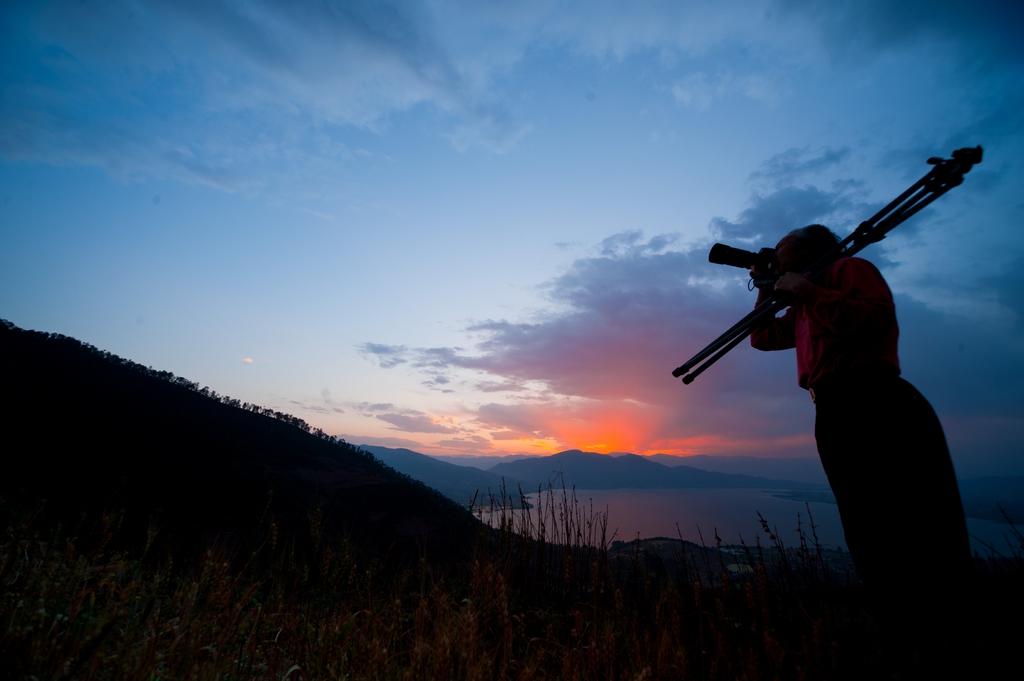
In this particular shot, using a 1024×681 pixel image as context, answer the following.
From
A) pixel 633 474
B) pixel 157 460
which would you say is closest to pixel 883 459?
pixel 157 460

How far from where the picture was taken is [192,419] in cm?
1573

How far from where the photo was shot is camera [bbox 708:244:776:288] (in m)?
2.03

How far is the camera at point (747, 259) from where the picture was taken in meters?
2.03

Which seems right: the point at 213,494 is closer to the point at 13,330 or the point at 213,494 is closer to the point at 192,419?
the point at 192,419

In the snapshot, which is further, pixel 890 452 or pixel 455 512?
pixel 455 512

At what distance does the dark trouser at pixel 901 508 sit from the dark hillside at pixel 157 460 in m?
7.08

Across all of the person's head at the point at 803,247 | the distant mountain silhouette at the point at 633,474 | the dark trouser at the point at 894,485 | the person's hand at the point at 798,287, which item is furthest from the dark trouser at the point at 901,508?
the distant mountain silhouette at the point at 633,474

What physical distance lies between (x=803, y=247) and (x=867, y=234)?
1.02ft

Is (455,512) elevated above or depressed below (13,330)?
below

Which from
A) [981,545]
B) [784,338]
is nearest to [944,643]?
[784,338]

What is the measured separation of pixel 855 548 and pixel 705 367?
0.95 m

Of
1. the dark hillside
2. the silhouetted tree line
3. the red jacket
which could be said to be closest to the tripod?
the red jacket

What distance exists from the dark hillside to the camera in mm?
7015

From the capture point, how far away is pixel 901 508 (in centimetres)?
128
